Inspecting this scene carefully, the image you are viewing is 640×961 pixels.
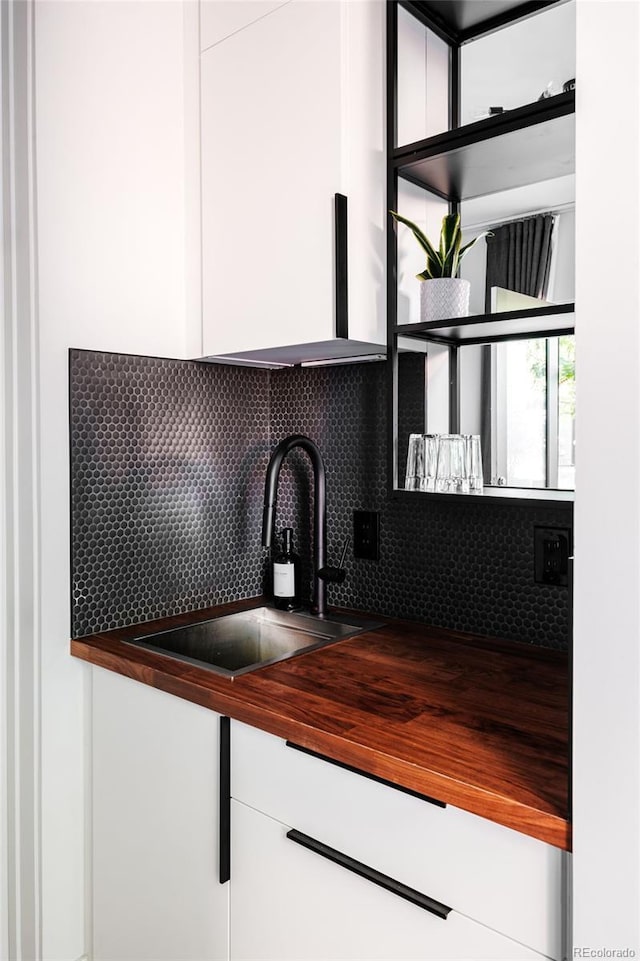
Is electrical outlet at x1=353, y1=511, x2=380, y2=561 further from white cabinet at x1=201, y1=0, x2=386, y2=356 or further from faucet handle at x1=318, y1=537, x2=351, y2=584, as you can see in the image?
white cabinet at x1=201, y1=0, x2=386, y2=356

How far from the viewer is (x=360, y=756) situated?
1.04 meters

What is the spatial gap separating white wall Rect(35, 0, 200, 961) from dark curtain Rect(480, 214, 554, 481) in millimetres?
773

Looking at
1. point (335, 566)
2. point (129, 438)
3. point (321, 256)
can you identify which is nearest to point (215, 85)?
point (321, 256)

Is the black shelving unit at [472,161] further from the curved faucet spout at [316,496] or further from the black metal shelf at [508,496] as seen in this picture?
the curved faucet spout at [316,496]

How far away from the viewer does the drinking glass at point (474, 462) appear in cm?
150

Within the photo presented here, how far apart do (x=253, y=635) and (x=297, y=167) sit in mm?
1200

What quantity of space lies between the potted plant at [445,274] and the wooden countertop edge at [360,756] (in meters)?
0.88

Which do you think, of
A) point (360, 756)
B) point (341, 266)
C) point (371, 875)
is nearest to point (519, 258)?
point (341, 266)

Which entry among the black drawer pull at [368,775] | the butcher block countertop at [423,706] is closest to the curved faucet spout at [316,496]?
the butcher block countertop at [423,706]

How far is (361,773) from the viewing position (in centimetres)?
106

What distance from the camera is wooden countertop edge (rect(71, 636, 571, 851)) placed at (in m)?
0.87
